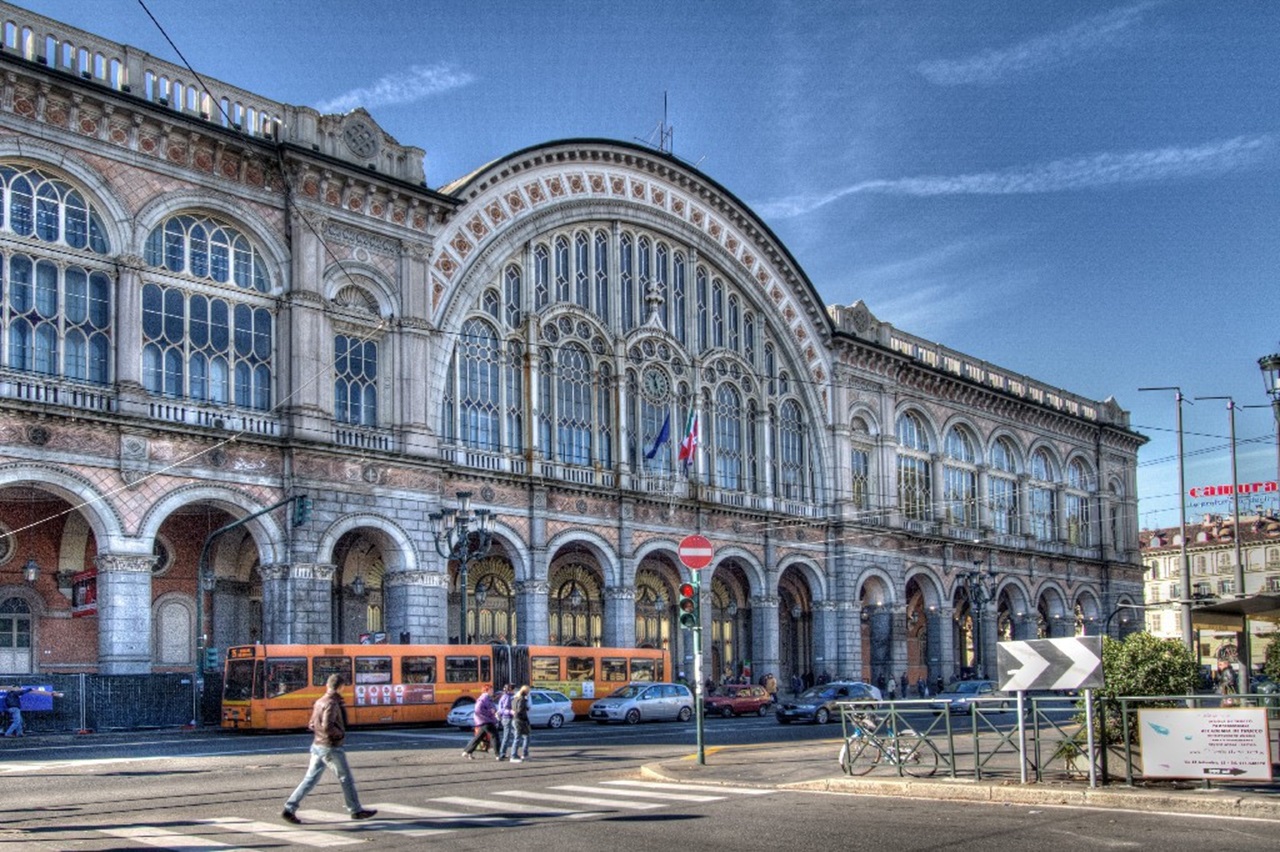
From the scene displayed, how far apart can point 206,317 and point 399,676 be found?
11.7 metres

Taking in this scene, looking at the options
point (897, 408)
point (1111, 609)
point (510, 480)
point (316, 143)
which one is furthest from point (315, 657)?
point (1111, 609)

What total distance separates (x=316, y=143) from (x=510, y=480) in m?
12.8

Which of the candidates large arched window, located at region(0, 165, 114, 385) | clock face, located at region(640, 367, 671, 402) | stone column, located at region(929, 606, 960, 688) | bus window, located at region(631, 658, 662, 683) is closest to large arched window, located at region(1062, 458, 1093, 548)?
stone column, located at region(929, 606, 960, 688)

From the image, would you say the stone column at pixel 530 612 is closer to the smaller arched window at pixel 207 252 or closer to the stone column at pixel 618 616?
the stone column at pixel 618 616

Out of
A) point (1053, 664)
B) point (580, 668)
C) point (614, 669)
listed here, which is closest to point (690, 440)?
point (614, 669)

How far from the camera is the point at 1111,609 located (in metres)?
84.4

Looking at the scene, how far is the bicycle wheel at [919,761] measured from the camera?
66.5 feet

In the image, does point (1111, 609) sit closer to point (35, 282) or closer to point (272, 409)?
point (272, 409)

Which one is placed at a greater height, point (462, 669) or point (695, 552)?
point (695, 552)

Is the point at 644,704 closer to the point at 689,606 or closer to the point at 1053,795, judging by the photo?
the point at 689,606

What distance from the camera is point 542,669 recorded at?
44.6 metres

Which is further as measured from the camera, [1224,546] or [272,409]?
[1224,546]

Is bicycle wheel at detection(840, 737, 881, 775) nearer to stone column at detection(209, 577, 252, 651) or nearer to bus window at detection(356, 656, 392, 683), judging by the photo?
bus window at detection(356, 656, 392, 683)

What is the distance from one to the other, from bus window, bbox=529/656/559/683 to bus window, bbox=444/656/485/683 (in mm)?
2324
